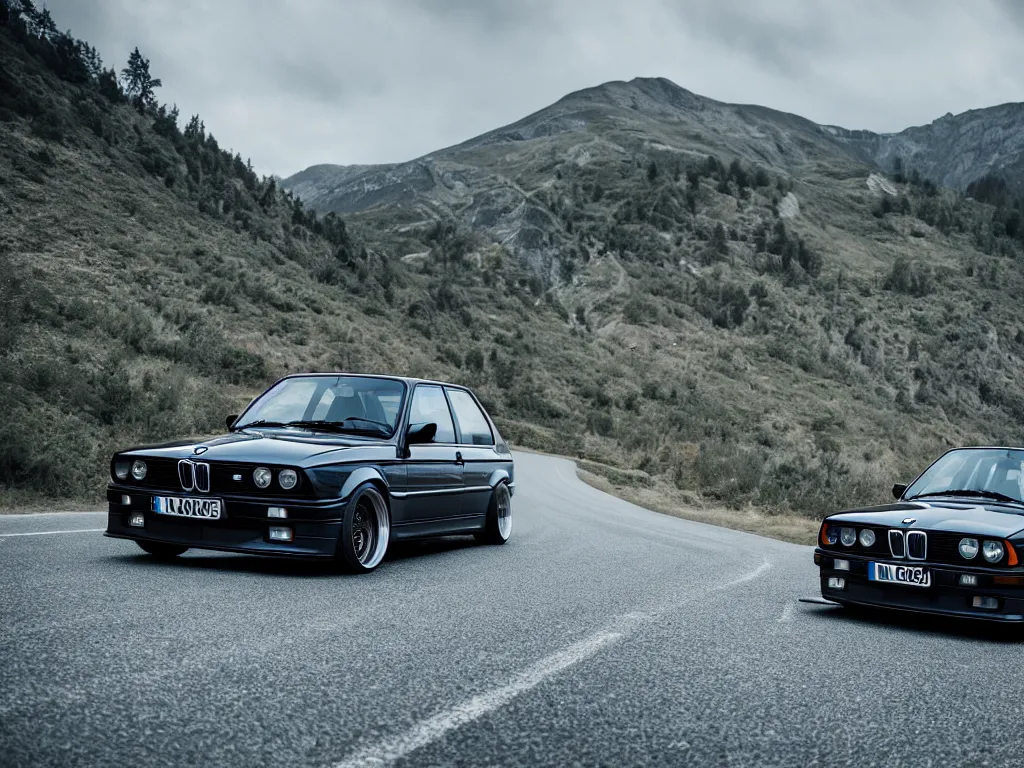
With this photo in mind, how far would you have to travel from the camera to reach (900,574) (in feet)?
22.9

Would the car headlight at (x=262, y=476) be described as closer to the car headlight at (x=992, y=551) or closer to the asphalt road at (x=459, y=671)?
the asphalt road at (x=459, y=671)

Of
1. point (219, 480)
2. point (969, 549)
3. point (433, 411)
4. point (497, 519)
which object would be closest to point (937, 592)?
point (969, 549)

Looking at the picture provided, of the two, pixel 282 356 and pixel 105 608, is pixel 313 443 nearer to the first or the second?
pixel 105 608

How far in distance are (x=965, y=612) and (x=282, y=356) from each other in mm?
29623

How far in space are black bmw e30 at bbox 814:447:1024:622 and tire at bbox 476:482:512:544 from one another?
390cm

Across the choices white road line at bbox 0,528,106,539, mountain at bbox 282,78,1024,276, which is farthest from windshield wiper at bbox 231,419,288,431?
mountain at bbox 282,78,1024,276

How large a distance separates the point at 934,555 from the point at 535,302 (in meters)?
55.5

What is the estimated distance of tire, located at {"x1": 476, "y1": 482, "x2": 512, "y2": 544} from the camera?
415 inches

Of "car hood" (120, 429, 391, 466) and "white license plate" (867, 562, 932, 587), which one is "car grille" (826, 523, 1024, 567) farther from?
"car hood" (120, 429, 391, 466)

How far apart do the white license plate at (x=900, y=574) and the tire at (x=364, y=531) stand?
3.63 m

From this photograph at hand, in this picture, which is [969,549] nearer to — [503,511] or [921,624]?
[921,624]

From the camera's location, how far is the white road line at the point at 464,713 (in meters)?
3.30

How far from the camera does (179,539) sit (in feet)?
24.3

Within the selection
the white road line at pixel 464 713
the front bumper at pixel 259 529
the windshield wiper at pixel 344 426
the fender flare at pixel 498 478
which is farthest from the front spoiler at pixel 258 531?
the fender flare at pixel 498 478
